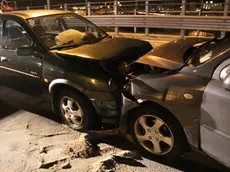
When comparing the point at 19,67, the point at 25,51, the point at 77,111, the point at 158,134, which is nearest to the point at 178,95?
the point at 158,134

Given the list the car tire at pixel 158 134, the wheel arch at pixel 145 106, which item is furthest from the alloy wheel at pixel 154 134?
the wheel arch at pixel 145 106

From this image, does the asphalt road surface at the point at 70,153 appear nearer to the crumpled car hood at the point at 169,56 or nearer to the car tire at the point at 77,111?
the car tire at the point at 77,111

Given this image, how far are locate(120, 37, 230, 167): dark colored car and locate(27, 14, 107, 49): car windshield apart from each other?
5.09 feet

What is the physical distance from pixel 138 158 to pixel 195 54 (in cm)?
142

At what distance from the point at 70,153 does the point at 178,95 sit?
1559mm

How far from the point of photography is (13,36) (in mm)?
4684

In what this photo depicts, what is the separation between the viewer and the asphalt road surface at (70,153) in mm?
3139

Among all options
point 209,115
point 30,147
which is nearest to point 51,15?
point 30,147

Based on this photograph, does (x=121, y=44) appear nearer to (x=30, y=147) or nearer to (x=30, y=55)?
(x=30, y=55)

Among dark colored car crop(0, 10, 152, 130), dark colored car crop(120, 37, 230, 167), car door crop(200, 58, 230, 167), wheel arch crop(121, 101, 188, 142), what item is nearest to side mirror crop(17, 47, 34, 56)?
dark colored car crop(0, 10, 152, 130)

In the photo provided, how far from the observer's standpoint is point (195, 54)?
322 cm

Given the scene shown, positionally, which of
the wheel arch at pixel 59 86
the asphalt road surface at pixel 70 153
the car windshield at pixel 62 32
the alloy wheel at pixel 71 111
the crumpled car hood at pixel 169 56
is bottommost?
the asphalt road surface at pixel 70 153

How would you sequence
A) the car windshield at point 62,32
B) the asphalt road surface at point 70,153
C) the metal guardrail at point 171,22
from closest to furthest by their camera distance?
the asphalt road surface at point 70,153, the car windshield at point 62,32, the metal guardrail at point 171,22

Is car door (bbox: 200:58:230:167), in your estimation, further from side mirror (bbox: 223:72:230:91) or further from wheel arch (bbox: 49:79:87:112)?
wheel arch (bbox: 49:79:87:112)
